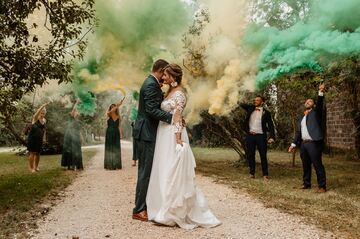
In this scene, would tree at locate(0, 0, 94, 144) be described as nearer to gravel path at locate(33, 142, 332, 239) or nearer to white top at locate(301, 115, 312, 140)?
gravel path at locate(33, 142, 332, 239)

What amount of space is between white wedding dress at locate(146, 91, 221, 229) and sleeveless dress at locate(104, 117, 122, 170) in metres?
7.50

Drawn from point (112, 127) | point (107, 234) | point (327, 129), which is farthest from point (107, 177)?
point (327, 129)

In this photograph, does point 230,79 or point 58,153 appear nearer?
point 230,79

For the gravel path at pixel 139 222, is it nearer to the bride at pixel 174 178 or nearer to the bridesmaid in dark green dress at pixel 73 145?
the bride at pixel 174 178

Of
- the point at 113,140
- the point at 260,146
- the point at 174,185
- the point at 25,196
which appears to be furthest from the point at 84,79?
the point at 174,185

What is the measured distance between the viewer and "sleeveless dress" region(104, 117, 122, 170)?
522 inches

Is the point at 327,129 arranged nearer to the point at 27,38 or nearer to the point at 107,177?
the point at 107,177

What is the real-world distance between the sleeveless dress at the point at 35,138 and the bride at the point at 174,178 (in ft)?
23.7

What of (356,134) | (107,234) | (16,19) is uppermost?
(16,19)

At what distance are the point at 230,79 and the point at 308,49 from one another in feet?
9.98

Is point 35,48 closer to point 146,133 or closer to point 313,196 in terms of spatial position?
point 146,133

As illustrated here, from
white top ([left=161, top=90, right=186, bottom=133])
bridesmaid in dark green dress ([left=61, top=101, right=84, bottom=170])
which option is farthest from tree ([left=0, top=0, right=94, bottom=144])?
bridesmaid in dark green dress ([left=61, top=101, right=84, bottom=170])

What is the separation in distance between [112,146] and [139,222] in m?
7.62

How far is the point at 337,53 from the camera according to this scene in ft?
21.6
